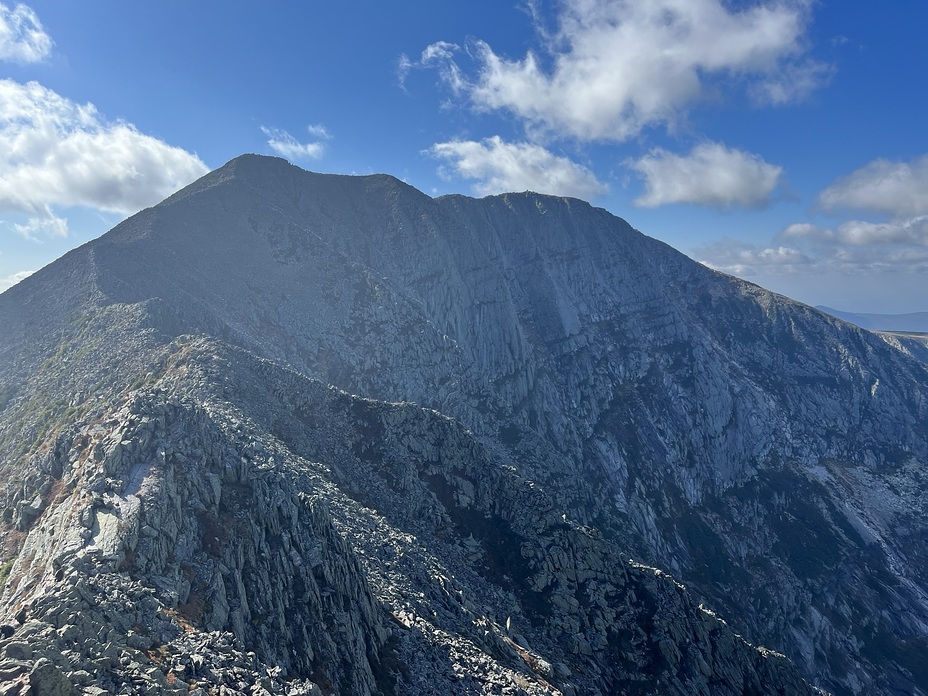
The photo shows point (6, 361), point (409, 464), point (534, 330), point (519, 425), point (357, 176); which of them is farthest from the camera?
point (357, 176)

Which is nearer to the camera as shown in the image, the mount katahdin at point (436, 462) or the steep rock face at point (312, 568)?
the steep rock face at point (312, 568)

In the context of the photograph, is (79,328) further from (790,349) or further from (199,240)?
(790,349)

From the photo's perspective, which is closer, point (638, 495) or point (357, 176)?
point (638, 495)

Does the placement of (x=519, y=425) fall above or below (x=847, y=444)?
above

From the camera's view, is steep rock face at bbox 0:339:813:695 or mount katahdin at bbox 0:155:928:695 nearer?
steep rock face at bbox 0:339:813:695

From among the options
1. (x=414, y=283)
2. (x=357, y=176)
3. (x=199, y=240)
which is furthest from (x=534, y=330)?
(x=199, y=240)

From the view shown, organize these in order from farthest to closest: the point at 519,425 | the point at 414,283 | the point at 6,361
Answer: the point at 414,283
the point at 519,425
the point at 6,361

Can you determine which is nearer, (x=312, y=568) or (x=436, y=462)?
(x=312, y=568)

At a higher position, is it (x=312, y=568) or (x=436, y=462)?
(x=436, y=462)
